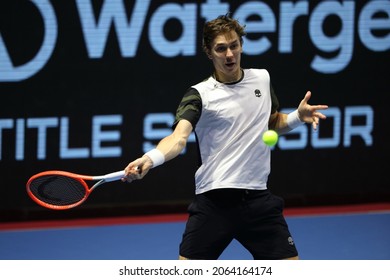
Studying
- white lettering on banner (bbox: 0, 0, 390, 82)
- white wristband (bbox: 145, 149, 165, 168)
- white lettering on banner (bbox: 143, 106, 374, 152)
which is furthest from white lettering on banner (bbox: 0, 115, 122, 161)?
white wristband (bbox: 145, 149, 165, 168)

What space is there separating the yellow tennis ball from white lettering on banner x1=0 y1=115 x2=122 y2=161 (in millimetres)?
3529

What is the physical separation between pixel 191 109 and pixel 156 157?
0.48 metres

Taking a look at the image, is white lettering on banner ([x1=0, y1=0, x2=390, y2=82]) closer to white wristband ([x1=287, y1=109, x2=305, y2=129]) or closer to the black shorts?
white wristband ([x1=287, y1=109, x2=305, y2=129])

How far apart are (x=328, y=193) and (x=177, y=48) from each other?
2.13 metres

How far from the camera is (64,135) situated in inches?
A: 341

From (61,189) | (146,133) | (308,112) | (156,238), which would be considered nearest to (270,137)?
(308,112)

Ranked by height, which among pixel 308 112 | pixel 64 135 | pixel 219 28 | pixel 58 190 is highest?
pixel 219 28

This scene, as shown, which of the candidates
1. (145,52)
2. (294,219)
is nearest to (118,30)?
(145,52)

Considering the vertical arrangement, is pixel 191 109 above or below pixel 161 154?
above

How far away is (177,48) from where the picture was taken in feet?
28.9

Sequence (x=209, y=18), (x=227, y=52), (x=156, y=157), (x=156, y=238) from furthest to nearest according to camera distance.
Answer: (x=209, y=18) < (x=156, y=238) < (x=227, y=52) < (x=156, y=157)

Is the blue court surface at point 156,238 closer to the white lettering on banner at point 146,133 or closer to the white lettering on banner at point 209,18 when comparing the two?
the white lettering on banner at point 146,133

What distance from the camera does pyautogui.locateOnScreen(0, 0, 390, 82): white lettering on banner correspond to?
8.50 m

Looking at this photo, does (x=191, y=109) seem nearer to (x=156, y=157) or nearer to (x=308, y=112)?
(x=156, y=157)
